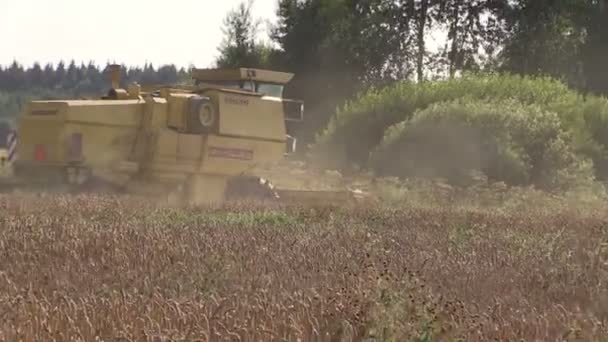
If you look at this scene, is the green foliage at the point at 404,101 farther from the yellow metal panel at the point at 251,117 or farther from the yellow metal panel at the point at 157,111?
the yellow metal panel at the point at 157,111

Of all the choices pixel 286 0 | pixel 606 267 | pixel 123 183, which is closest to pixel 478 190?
pixel 123 183

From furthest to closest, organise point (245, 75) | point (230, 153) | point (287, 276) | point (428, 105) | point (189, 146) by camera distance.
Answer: point (428, 105) → point (245, 75) → point (230, 153) → point (189, 146) → point (287, 276)

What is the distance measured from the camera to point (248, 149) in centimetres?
1983

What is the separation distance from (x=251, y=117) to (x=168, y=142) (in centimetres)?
168

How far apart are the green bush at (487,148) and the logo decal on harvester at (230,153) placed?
8394 millimetres

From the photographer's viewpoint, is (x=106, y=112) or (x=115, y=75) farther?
(x=115, y=75)

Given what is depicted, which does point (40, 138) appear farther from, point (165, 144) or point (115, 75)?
point (115, 75)

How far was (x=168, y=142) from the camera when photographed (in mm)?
18734

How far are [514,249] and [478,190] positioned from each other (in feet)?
43.7

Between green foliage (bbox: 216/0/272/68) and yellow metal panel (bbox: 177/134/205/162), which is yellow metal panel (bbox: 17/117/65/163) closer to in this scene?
yellow metal panel (bbox: 177/134/205/162)

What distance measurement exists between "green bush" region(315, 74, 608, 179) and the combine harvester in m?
14.1

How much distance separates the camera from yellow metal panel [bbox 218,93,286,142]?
63.2 ft

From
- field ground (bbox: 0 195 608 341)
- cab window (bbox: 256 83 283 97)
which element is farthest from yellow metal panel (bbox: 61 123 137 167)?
field ground (bbox: 0 195 608 341)

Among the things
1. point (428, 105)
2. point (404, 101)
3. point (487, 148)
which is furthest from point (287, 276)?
point (404, 101)
